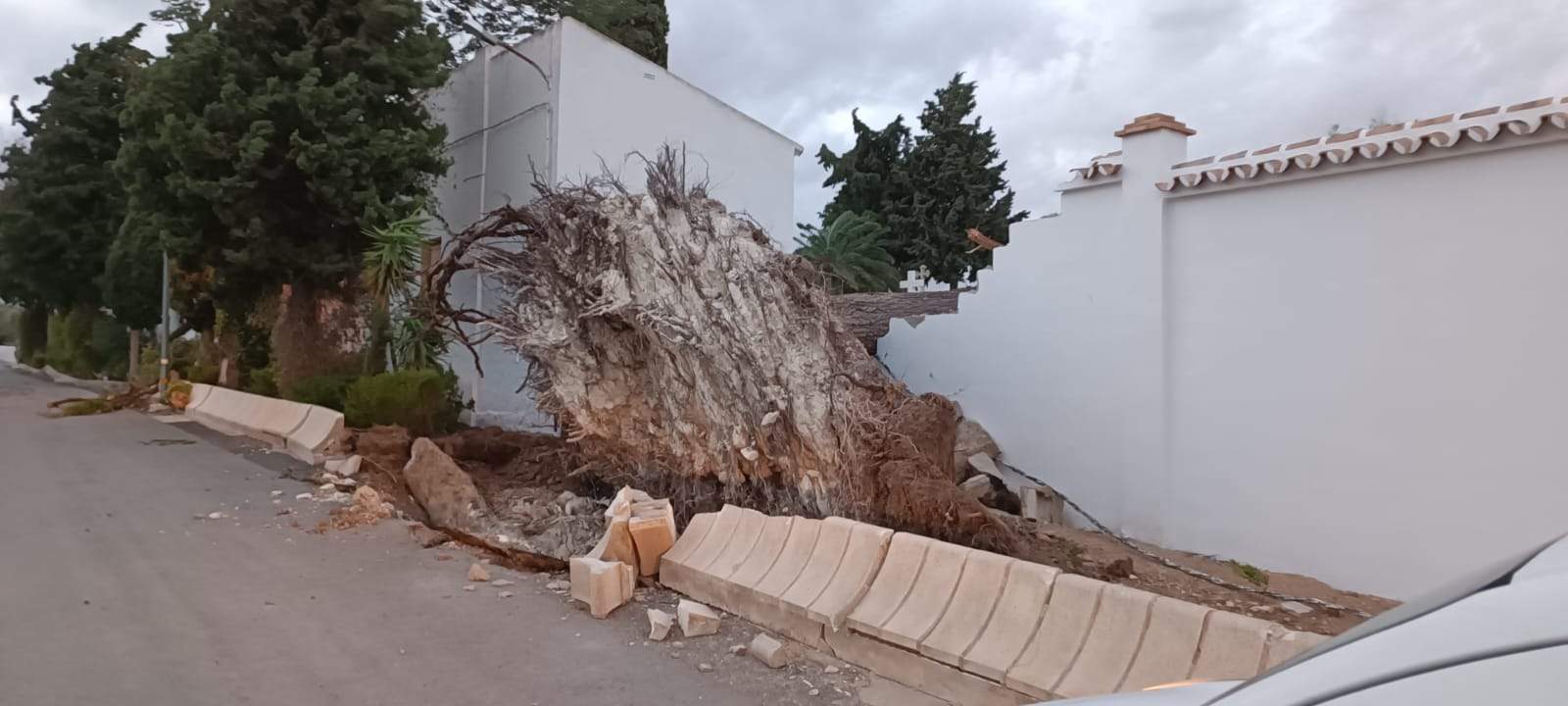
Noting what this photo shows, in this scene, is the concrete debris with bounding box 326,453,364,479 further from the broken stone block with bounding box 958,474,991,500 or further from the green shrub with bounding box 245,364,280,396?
the broken stone block with bounding box 958,474,991,500

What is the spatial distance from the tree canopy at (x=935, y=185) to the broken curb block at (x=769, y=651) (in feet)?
84.8

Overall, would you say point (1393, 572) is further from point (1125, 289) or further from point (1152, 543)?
point (1125, 289)

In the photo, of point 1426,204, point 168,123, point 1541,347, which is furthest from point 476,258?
point 1541,347

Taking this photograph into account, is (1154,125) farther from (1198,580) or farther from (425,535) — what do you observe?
(425,535)

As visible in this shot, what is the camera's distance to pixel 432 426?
41.1 feet

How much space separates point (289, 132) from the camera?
13.2 m

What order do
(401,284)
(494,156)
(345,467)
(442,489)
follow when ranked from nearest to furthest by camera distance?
(442,489) < (345,467) < (401,284) < (494,156)

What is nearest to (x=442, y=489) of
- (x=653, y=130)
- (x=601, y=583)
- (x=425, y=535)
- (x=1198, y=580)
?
(x=425, y=535)

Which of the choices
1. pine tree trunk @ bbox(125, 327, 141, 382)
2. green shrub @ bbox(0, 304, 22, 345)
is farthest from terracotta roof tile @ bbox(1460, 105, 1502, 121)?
green shrub @ bbox(0, 304, 22, 345)

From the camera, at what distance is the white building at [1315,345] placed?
721cm

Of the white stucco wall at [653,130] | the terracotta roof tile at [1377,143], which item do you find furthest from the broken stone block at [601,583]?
the white stucco wall at [653,130]

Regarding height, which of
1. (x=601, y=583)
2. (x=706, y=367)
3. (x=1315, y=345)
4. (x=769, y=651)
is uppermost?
(x=1315, y=345)

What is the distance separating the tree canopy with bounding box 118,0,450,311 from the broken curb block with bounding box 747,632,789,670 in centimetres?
1051

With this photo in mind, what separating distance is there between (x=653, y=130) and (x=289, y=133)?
5197mm
